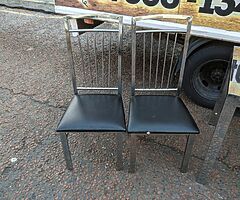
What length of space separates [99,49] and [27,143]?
6.22 feet

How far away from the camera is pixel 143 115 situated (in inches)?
67.0

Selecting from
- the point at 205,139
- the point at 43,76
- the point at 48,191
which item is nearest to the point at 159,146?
the point at 205,139

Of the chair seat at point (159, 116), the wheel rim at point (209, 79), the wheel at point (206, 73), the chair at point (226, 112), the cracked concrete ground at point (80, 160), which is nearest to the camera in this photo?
the chair at point (226, 112)

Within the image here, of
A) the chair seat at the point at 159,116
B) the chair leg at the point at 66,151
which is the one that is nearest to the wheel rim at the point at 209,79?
the chair seat at the point at 159,116

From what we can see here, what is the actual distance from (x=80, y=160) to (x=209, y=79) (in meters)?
1.38

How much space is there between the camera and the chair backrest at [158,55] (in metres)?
1.75

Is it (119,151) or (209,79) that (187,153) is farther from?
(209,79)

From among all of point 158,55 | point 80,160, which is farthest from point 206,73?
point 80,160

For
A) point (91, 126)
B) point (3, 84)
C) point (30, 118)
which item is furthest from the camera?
point (3, 84)

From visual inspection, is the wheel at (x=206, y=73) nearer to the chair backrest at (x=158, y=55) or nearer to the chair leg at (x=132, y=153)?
the chair backrest at (x=158, y=55)

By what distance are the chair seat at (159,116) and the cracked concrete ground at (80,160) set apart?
1.40 feet

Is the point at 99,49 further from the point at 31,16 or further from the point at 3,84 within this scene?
the point at 31,16

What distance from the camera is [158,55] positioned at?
2057 mm

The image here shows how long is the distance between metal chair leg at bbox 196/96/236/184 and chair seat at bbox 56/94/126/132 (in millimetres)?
567
